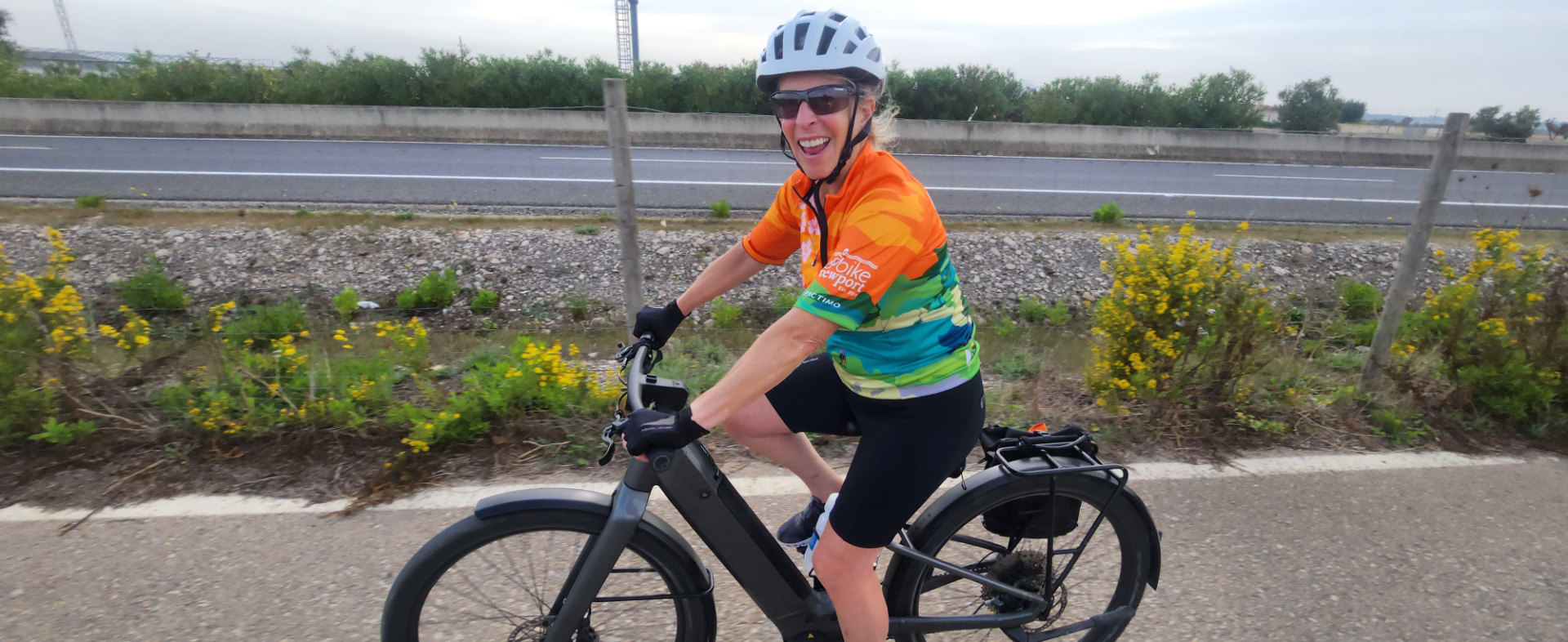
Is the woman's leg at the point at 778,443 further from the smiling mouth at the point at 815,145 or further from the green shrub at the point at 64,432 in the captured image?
the green shrub at the point at 64,432

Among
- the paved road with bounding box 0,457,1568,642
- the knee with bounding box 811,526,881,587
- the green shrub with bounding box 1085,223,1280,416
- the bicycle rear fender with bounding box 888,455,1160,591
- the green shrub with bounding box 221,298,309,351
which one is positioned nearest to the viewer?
the knee with bounding box 811,526,881,587

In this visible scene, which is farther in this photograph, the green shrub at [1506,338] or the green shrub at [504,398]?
the green shrub at [1506,338]

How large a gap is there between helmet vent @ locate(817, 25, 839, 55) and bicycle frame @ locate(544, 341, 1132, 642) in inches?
38.9

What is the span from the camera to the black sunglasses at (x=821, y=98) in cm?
181

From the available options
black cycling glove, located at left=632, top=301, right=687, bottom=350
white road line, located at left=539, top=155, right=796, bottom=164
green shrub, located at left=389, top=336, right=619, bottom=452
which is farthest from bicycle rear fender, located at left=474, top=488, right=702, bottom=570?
white road line, located at left=539, top=155, right=796, bottom=164

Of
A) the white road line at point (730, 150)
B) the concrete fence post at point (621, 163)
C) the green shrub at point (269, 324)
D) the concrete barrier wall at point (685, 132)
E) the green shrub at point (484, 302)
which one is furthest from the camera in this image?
the concrete barrier wall at point (685, 132)

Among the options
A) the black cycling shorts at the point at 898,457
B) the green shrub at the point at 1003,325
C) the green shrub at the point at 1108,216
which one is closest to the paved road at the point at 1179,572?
the black cycling shorts at the point at 898,457

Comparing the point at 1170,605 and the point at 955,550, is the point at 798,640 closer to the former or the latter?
the point at 955,550

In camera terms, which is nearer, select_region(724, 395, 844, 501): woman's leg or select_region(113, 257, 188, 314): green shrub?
select_region(724, 395, 844, 501): woman's leg

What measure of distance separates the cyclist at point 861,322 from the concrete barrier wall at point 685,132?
697 inches

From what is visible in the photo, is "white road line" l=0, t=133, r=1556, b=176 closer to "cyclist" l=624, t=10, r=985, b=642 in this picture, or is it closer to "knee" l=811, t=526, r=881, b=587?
"cyclist" l=624, t=10, r=985, b=642

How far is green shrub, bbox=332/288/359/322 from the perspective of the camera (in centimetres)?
759

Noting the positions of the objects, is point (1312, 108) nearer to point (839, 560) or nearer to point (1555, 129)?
point (1555, 129)

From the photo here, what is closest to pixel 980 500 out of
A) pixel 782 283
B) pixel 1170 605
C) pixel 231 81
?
pixel 1170 605
